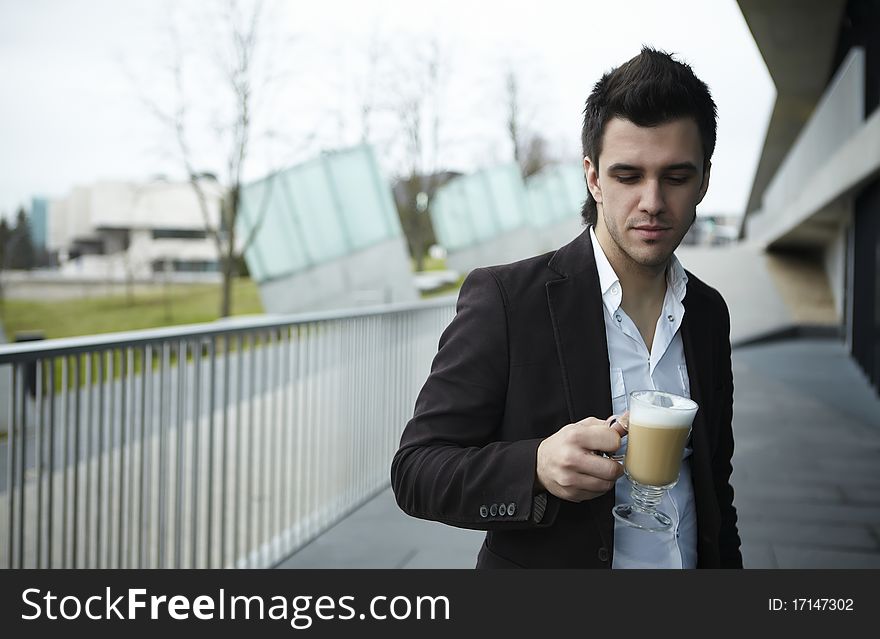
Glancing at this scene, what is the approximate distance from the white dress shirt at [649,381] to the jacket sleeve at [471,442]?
0.65 ft

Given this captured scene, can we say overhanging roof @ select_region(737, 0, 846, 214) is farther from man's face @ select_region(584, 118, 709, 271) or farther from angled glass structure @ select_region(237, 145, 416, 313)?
angled glass structure @ select_region(237, 145, 416, 313)

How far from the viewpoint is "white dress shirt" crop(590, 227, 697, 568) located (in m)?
1.25

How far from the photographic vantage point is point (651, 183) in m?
1.15

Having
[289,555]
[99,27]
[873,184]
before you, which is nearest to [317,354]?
[289,555]

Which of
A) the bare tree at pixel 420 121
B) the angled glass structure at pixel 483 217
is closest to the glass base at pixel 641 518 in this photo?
the bare tree at pixel 420 121

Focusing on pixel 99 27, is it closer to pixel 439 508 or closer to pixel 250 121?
pixel 250 121

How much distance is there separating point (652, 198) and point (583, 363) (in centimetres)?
27

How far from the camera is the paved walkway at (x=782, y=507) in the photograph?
3535 mm

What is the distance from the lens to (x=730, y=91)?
2080 millimetres

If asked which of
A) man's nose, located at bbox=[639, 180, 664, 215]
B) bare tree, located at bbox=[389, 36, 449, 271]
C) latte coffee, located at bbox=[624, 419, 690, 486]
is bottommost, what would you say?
latte coffee, located at bbox=[624, 419, 690, 486]

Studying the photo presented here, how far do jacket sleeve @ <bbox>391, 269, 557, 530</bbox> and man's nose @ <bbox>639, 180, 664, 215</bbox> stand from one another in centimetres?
25

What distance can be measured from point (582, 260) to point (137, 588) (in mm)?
946

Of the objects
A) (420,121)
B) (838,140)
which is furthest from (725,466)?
(420,121)

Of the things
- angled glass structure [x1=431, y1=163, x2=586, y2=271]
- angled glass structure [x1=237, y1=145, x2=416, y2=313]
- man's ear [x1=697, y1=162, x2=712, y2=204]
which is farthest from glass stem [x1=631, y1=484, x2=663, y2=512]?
angled glass structure [x1=431, y1=163, x2=586, y2=271]
